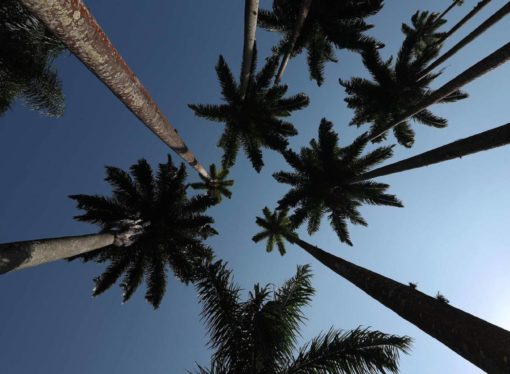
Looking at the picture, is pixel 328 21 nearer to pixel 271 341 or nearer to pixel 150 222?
pixel 150 222

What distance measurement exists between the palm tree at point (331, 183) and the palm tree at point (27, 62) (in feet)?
38.3

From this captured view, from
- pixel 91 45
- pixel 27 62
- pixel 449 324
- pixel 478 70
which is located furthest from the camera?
pixel 27 62

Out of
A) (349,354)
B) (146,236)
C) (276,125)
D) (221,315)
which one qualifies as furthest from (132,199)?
(349,354)

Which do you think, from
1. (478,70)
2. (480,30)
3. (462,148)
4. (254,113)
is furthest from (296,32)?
(462,148)

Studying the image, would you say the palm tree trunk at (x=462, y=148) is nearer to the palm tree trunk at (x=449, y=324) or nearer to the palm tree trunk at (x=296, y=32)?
the palm tree trunk at (x=449, y=324)

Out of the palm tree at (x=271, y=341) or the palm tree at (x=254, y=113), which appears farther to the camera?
the palm tree at (x=254, y=113)

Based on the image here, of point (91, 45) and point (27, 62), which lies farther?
point (27, 62)

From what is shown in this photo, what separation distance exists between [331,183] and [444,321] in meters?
16.5

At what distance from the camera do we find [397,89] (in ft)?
62.9

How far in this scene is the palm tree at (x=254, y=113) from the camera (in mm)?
19219

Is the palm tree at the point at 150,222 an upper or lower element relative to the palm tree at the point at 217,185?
lower

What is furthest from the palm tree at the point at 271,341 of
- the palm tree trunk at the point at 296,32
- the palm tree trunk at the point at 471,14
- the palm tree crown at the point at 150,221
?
the palm tree trunk at the point at 471,14

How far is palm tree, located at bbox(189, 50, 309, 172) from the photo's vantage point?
63.1 ft

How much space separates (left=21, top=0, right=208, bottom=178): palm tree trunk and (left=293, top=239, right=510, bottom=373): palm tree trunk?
3880 mm
